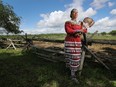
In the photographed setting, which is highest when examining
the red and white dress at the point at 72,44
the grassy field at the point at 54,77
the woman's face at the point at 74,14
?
the woman's face at the point at 74,14

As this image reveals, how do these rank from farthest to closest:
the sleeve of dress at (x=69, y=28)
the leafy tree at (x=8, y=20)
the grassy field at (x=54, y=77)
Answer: the leafy tree at (x=8, y=20) → the grassy field at (x=54, y=77) → the sleeve of dress at (x=69, y=28)

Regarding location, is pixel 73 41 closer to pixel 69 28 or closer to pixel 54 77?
pixel 69 28

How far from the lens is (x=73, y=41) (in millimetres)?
6004

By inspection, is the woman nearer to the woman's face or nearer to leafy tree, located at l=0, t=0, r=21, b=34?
the woman's face

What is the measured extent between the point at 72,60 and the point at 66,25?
40.8 inches

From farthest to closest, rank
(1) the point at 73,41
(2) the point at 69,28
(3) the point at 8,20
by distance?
(3) the point at 8,20 < (1) the point at 73,41 < (2) the point at 69,28

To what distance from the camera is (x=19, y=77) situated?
22.5 feet

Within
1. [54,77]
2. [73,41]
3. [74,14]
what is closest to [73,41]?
[73,41]

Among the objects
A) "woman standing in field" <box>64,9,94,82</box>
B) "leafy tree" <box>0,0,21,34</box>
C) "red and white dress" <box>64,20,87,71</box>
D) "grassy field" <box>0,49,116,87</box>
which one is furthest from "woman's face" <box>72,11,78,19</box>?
"leafy tree" <box>0,0,21,34</box>

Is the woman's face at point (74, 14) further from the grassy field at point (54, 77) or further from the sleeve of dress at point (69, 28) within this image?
the grassy field at point (54, 77)

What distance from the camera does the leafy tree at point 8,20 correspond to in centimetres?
2260

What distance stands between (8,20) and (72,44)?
1863 centimetres

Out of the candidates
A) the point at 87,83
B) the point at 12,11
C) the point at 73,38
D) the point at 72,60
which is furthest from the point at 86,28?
the point at 12,11

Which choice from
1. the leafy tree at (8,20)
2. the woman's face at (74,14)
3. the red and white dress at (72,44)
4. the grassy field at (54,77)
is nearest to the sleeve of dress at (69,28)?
the red and white dress at (72,44)
